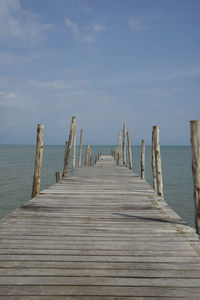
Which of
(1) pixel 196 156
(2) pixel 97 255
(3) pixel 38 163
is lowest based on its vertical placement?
(2) pixel 97 255

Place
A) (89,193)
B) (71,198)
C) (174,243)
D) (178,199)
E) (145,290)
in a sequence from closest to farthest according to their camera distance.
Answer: (145,290) < (174,243) < (71,198) < (89,193) < (178,199)

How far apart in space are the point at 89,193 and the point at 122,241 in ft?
11.6

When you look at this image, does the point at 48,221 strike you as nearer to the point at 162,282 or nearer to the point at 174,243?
the point at 174,243

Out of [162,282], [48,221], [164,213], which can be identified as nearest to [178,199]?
[164,213]

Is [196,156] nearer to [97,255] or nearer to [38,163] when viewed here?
[97,255]

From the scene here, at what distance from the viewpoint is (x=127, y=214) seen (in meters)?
4.81

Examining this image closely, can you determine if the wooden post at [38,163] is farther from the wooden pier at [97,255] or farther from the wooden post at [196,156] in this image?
the wooden post at [196,156]

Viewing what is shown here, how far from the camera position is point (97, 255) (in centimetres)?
298

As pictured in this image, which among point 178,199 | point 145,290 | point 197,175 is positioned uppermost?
point 197,175

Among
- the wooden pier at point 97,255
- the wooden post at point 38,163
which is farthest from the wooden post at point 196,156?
the wooden post at point 38,163

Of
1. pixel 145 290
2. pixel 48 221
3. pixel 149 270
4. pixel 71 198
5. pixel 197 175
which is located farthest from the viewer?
pixel 71 198

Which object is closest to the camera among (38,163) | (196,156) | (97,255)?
(97,255)

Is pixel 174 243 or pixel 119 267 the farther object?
pixel 174 243

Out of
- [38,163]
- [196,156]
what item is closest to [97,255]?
[196,156]
